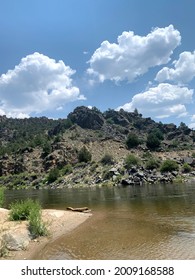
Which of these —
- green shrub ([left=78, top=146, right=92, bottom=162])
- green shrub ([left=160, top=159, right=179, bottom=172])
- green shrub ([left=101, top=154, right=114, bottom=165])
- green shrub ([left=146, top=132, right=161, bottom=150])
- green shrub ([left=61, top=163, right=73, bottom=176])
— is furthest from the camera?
green shrub ([left=146, top=132, right=161, bottom=150])

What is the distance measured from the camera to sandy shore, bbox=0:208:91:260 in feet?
63.7

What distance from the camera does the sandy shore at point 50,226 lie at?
19.4 meters

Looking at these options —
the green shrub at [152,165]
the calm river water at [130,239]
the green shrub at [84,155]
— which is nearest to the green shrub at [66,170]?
the green shrub at [84,155]

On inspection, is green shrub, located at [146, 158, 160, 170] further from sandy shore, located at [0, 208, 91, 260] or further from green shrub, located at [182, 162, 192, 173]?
sandy shore, located at [0, 208, 91, 260]

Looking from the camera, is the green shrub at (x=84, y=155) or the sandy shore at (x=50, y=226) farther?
the green shrub at (x=84, y=155)

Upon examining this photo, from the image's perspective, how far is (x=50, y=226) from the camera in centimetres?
2780

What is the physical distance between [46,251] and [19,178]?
13568cm

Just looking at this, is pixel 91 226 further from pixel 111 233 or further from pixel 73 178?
pixel 73 178

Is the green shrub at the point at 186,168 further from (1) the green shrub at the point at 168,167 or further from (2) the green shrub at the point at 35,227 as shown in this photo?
(2) the green shrub at the point at 35,227

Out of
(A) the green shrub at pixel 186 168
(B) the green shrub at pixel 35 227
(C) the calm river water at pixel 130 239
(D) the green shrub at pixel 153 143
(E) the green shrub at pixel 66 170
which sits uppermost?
(D) the green shrub at pixel 153 143

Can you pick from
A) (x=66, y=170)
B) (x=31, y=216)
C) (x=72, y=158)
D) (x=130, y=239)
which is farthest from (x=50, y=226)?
(x=72, y=158)

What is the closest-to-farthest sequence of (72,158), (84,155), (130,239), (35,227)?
(130,239), (35,227), (84,155), (72,158)

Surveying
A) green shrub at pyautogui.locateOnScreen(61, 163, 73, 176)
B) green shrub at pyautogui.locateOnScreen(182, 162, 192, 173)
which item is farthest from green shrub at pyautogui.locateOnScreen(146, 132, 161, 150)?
green shrub at pyautogui.locateOnScreen(182, 162, 192, 173)

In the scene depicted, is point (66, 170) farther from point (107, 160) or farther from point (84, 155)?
point (107, 160)
